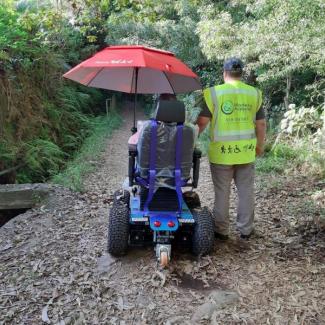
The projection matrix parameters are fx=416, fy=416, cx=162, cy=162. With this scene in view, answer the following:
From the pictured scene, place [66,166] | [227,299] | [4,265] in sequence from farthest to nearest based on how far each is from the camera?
[66,166], [4,265], [227,299]

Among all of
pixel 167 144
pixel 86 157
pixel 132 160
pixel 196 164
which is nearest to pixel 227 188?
pixel 196 164

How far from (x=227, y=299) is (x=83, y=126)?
9.59 meters

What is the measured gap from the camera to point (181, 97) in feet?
54.1

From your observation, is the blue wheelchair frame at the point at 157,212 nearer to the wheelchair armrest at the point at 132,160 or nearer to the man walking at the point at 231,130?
the wheelchair armrest at the point at 132,160

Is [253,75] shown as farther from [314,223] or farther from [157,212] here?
[157,212]

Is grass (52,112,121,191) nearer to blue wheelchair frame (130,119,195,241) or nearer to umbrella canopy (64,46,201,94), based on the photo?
umbrella canopy (64,46,201,94)

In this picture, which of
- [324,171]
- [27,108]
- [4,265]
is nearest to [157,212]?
[4,265]

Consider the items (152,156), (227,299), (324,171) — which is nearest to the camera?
(227,299)

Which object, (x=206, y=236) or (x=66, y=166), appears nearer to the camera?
(x=206, y=236)

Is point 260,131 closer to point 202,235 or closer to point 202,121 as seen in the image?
point 202,121

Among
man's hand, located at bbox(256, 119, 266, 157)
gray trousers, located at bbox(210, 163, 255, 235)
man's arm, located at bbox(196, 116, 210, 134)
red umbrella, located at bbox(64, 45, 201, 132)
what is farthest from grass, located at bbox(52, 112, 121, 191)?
man's hand, located at bbox(256, 119, 266, 157)

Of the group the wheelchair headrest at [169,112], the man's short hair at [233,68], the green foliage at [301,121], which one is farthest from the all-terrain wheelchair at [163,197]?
the green foliage at [301,121]

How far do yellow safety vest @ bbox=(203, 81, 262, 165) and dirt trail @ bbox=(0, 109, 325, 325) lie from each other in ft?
3.19

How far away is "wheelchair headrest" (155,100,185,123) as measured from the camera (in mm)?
3761
